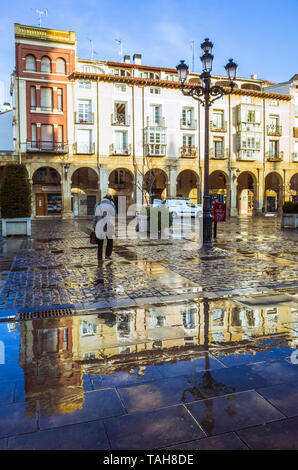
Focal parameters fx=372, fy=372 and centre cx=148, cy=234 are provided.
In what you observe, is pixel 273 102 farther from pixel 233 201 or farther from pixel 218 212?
pixel 218 212

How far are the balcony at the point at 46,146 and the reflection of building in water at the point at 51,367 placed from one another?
29131 millimetres

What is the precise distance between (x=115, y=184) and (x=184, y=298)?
3342 centimetres

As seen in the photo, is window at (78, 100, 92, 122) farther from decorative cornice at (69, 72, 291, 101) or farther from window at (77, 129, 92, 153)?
decorative cornice at (69, 72, 291, 101)

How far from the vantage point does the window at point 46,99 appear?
32.1 m

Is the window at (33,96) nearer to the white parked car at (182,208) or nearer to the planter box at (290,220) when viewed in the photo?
the white parked car at (182,208)

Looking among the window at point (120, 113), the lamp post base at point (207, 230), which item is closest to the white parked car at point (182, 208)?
the window at point (120, 113)

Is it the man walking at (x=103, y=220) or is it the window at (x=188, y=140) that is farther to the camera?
the window at (x=188, y=140)

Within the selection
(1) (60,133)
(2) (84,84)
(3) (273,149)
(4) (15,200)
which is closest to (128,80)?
(2) (84,84)

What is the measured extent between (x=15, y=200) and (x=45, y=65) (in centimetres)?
2177

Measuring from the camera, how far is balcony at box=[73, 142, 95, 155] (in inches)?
1305

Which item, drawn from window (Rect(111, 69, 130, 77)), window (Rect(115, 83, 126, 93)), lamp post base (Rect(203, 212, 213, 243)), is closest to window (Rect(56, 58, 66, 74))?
window (Rect(115, 83, 126, 93))

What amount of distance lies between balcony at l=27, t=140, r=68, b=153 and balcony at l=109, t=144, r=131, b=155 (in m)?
4.13
